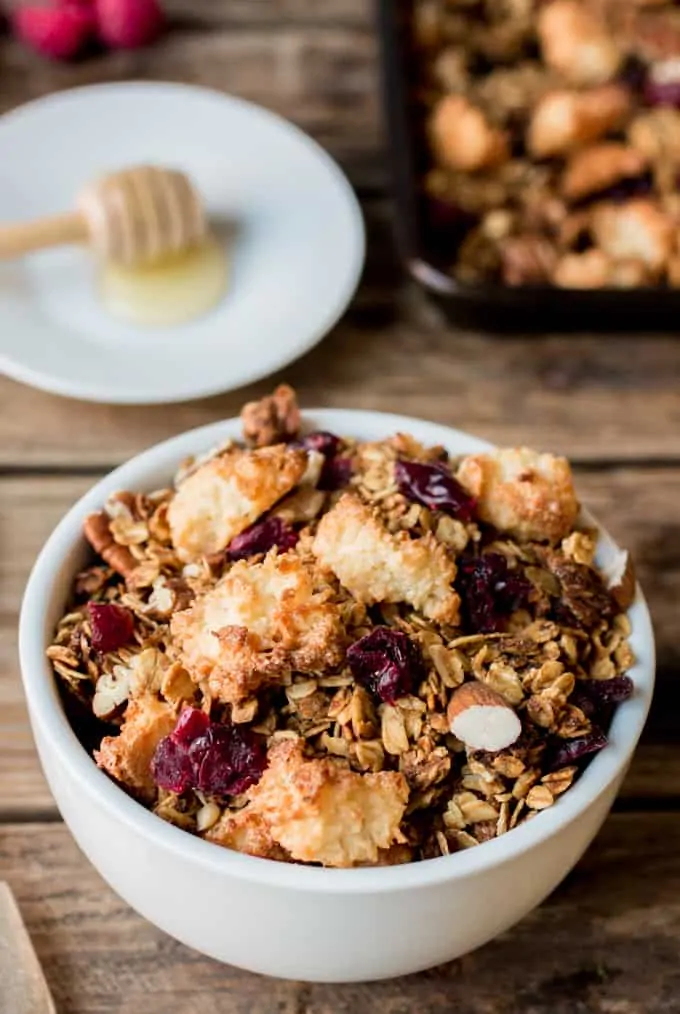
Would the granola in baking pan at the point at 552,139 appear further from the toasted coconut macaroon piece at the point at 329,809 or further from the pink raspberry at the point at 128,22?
the toasted coconut macaroon piece at the point at 329,809

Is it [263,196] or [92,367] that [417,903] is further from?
[263,196]

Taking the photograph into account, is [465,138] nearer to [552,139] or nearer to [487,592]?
[552,139]

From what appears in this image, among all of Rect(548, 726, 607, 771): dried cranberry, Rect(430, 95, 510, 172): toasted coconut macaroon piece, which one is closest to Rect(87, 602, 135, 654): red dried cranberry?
Rect(548, 726, 607, 771): dried cranberry

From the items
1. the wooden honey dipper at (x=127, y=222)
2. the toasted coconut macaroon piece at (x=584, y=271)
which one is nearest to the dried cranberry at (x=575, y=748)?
the toasted coconut macaroon piece at (x=584, y=271)

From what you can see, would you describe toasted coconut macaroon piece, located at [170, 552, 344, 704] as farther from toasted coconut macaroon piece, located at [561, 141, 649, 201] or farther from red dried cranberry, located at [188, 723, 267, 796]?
toasted coconut macaroon piece, located at [561, 141, 649, 201]

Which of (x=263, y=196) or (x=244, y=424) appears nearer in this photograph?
(x=244, y=424)

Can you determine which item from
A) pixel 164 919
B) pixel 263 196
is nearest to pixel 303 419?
pixel 164 919
